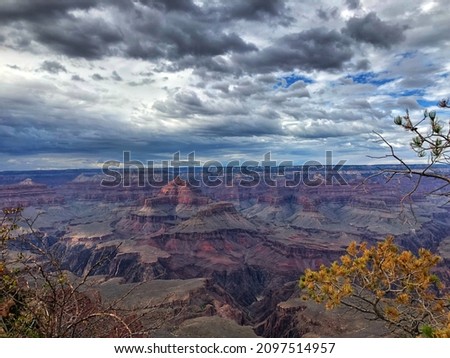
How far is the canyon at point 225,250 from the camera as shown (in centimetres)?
4766

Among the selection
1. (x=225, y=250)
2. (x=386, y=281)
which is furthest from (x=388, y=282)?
(x=225, y=250)

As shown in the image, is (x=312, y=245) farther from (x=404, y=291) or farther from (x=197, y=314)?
(x=404, y=291)

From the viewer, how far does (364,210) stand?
169 metres

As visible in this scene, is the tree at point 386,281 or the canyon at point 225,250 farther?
the canyon at point 225,250

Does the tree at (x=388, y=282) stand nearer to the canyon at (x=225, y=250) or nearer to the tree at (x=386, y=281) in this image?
the tree at (x=386, y=281)

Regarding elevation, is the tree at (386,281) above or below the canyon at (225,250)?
above

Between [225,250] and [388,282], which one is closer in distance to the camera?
[388,282]

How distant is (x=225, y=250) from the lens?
11081 cm

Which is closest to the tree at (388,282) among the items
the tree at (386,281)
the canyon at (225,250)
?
the tree at (386,281)

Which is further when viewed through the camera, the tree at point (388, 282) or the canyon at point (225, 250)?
the canyon at point (225, 250)

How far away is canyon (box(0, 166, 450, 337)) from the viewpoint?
156 ft

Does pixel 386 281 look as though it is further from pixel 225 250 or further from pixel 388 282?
pixel 225 250

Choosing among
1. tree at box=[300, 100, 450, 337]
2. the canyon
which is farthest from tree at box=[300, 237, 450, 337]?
the canyon
